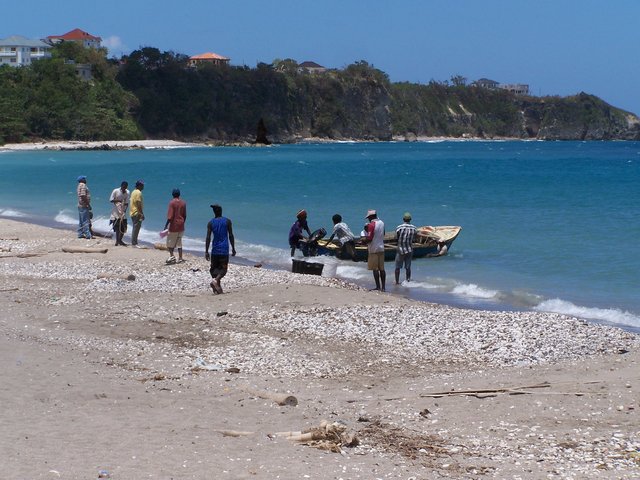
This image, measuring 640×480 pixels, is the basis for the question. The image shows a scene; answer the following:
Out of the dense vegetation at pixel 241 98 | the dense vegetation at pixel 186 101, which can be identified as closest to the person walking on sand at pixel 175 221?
the dense vegetation at pixel 186 101

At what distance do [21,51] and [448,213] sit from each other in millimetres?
121541

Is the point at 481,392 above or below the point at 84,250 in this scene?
below

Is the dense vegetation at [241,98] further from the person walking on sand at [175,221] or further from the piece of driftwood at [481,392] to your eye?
the piece of driftwood at [481,392]

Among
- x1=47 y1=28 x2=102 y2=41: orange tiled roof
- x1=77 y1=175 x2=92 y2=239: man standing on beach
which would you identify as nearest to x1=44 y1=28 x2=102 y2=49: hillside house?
x1=47 y1=28 x2=102 y2=41: orange tiled roof

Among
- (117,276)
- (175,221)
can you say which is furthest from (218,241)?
(175,221)

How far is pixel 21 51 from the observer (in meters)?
146

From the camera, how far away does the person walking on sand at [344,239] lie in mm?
20922

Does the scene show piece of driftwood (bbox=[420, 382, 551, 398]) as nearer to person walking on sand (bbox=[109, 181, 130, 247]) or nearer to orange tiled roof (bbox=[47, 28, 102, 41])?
person walking on sand (bbox=[109, 181, 130, 247])

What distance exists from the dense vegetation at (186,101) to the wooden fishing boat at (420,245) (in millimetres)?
95277

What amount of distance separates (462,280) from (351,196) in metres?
29.3

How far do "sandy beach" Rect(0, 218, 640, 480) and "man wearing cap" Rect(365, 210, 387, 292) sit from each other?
1421 millimetres

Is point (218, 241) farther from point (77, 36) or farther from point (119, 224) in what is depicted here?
point (77, 36)

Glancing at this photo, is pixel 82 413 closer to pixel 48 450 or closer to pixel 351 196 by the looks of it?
pixel 48 450

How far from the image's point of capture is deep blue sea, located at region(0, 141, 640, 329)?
65.8ft
